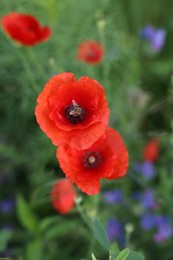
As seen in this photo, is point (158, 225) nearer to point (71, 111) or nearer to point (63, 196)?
point (63, 196)

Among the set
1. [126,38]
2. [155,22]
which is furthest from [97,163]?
[155,22]

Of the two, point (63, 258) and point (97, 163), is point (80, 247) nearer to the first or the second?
point (63, 258)

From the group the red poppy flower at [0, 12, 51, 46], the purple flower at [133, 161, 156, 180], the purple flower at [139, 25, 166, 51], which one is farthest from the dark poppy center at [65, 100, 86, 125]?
the purple flower at [139, 25, 166, 51]

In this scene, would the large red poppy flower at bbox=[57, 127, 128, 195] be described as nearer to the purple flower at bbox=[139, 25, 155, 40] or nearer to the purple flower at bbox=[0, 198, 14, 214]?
the purple flower at bbox=[0, 198, 14, 214]

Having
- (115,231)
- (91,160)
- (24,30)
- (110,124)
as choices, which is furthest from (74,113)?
(115,231)

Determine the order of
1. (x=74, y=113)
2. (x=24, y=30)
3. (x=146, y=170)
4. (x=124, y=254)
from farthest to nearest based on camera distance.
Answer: (x=146, y=170) → (x=24, y=30) → (x=74, y=113) → (x=124, y=254)

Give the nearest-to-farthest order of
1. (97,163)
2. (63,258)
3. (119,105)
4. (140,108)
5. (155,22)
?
(97,163) → (63,258) → (140,108) → (119,105) → (155,22)
